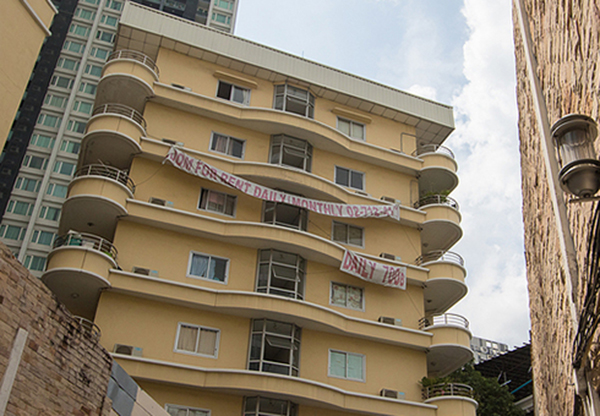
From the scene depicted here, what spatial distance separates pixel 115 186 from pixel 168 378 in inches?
306

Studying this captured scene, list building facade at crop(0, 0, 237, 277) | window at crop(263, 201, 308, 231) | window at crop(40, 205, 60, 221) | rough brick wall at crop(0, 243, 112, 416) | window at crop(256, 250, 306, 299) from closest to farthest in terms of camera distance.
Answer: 1. rough brick wall at crop(0, 243, 112, 416)
2. window at crop(256, 250, 306, 299)
3. window at crop(263, 201, 308, 231)
4. building facade at crop(0, 0, 237, 277)
5. window at crop(40, 205, 60, 221)

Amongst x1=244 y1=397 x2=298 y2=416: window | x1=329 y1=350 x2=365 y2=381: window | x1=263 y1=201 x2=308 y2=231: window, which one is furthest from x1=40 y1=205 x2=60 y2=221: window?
x1=244 y1=397 x2=298 y2=416: window

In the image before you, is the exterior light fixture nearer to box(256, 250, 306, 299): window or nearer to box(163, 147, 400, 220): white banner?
box(256, 250, 306, 299): window

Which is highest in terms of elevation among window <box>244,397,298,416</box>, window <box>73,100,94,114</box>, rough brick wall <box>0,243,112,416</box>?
window <box>73,100,94,114</box>

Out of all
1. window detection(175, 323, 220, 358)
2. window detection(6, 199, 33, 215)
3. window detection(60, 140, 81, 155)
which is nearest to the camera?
window detection(175, 323, 220, 358)

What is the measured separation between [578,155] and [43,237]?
2038 inches

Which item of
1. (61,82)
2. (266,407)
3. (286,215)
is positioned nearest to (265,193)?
(286,215)

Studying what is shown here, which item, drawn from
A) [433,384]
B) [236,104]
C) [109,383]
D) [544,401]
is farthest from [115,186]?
[544,401]

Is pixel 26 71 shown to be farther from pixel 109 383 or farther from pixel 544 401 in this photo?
pixel 544 401

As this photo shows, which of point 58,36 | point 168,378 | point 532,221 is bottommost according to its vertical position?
point 168,378

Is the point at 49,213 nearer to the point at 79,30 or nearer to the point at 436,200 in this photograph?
the point at 79,30

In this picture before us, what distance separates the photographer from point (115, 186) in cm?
2359

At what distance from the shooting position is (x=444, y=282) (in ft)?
89.6

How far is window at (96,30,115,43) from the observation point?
62.4 m
